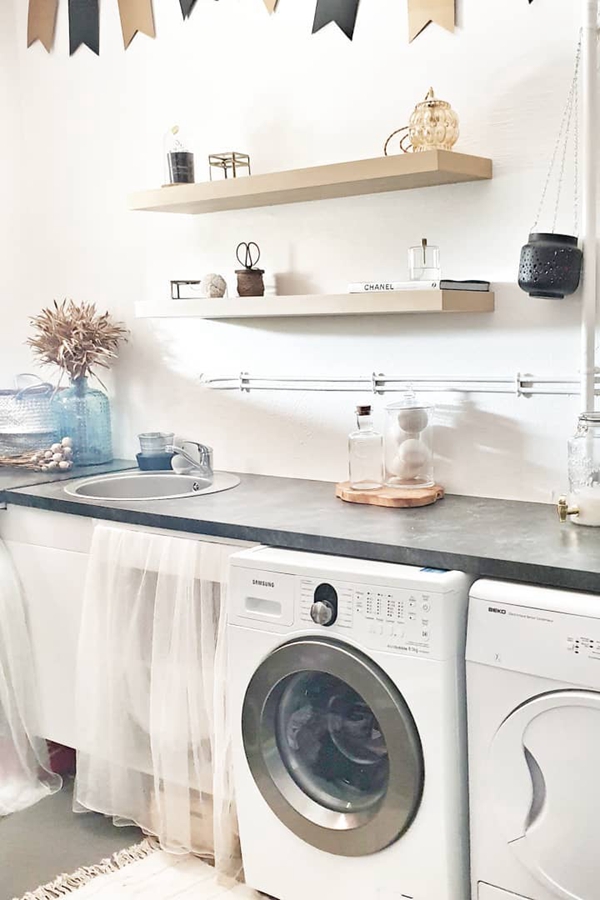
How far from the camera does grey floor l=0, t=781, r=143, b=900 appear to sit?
2.54 metres

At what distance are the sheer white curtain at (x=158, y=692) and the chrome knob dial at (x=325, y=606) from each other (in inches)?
14.1

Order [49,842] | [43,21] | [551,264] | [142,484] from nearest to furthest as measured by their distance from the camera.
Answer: [551,264] < [49,842] < [142,484] < [43,21]

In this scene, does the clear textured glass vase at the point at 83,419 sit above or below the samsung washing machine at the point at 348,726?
above

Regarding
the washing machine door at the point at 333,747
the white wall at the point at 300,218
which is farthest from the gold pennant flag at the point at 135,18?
the washing machine door at the point at 333,747

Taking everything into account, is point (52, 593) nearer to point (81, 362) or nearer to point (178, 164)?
point (81, 362)

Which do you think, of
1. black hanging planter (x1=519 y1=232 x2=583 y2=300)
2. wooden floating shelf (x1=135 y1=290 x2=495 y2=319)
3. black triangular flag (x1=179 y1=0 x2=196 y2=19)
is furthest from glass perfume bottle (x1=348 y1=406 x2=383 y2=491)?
black triangular flag (x1=179 y1=0 x2=196 y2=19)

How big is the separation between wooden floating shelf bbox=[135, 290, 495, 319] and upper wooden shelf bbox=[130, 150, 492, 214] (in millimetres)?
281

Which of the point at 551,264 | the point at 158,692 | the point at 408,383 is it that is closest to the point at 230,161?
the point at 408,383

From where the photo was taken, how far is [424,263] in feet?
8.60

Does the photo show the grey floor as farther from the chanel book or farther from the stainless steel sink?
the chanel book

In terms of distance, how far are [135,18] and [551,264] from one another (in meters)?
1.75

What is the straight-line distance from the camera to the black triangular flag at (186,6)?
10.2 feet

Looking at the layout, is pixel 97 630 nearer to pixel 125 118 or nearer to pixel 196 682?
pixel 196 682

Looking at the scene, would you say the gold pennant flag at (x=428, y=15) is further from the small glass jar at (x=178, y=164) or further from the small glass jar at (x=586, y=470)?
the small glass jar at (x=586, y=470)
